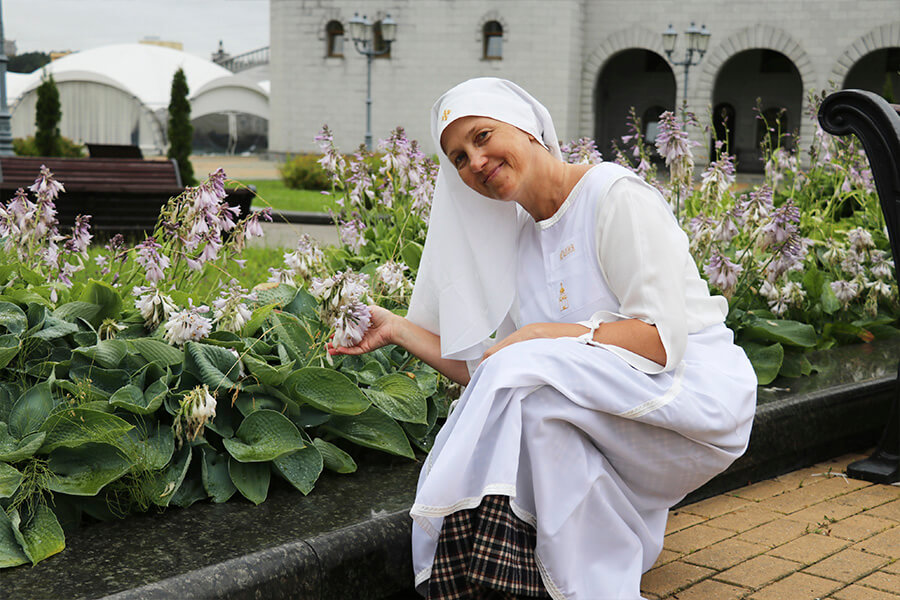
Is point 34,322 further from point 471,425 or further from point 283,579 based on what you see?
point 471,425

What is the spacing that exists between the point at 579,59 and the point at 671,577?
29.6 metres

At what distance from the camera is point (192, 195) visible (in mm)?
3148

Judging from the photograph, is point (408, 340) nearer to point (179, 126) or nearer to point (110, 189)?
point (110, 189)

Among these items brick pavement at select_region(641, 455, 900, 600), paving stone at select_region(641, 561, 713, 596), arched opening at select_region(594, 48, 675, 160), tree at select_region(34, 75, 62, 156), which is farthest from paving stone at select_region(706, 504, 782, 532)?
arched opening at select_region(594, 48, 675, 160)

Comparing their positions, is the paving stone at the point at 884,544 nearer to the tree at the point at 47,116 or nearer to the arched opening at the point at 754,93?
the tree at the point at 47,116

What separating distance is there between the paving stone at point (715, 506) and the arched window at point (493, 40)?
28.8m

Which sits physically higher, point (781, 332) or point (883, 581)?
point (781, 332)

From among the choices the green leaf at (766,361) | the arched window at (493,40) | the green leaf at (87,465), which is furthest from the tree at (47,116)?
the green leaf at (87,465)

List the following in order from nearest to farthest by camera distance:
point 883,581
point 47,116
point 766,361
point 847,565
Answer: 1. point 883,581
2. point 847,565
3. point 766,361
4. point 47,116

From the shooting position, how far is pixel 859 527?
321 centimetres

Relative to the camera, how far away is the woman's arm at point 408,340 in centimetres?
278

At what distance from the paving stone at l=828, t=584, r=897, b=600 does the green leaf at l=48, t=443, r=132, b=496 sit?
192cm

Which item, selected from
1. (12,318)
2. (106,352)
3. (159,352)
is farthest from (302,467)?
(12,318)

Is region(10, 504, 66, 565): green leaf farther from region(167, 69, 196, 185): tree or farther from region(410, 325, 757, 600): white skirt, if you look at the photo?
region(167, 69, 196, 185): tree
